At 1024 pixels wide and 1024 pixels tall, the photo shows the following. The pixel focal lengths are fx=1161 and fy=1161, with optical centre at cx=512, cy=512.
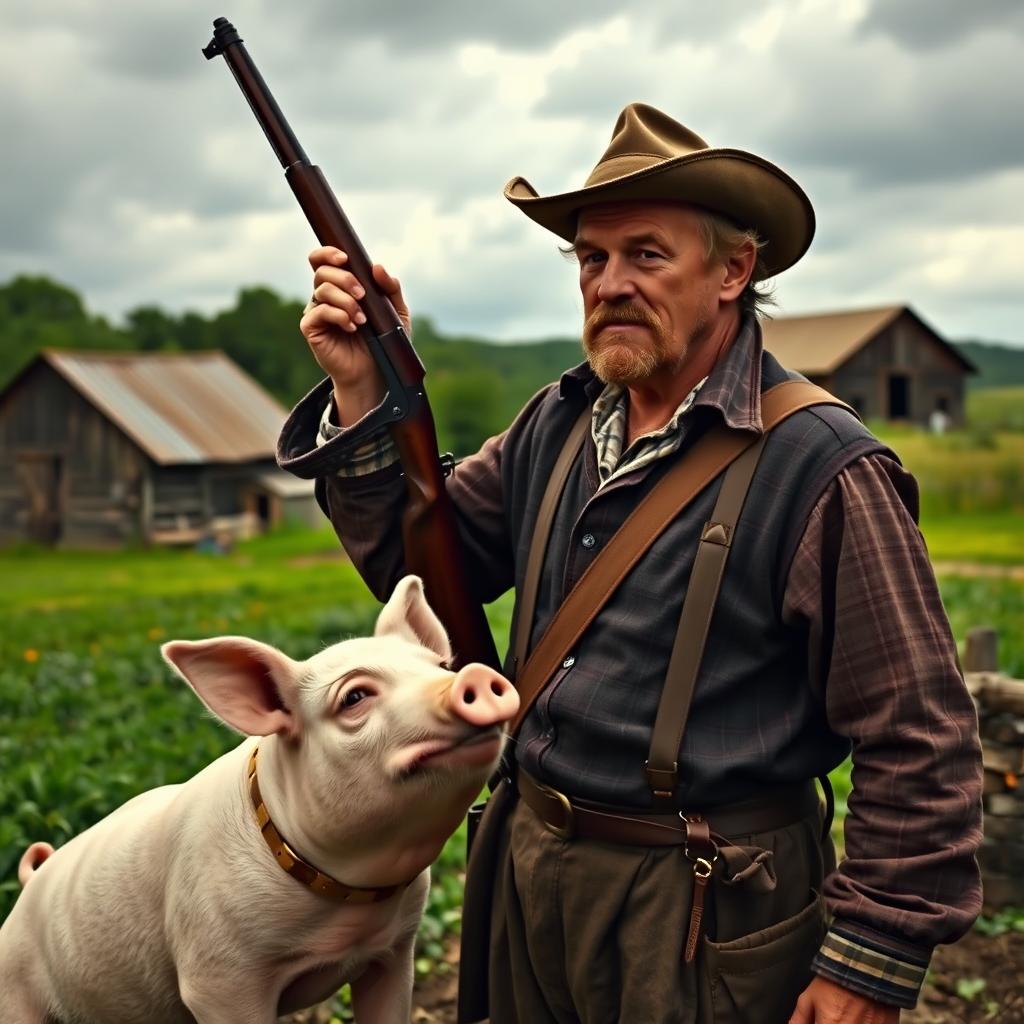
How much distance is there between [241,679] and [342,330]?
962 mm

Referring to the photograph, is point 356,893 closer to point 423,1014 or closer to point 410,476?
point 410,476

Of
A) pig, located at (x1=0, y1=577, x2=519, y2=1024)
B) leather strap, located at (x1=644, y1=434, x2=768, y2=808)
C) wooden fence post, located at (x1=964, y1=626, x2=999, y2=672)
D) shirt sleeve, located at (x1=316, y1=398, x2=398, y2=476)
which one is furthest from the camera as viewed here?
wooden fence post, located at (x1=964, y1=626, x2=999, y2=672)

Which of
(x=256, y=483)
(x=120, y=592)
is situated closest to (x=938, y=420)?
(x=256, y=483)

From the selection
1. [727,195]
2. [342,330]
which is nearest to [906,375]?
[727,195]

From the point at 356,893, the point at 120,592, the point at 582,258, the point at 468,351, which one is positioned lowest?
the point at 120,592

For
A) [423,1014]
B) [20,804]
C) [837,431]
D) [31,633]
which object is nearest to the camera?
[837,431]

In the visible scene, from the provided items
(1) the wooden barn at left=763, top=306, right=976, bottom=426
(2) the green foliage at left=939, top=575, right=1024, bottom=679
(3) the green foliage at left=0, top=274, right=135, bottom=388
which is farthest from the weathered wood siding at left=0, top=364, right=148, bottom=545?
(2) the green foliage at left=939, top=575, right=1024, bottom=679

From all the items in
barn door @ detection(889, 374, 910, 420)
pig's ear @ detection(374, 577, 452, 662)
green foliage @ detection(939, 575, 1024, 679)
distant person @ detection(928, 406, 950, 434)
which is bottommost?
green foliage @ detection(939, 575, 1024, 679)

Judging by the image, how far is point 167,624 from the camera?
12062 mm

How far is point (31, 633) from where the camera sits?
1171 centimetres

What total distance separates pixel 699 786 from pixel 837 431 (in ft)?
2.61

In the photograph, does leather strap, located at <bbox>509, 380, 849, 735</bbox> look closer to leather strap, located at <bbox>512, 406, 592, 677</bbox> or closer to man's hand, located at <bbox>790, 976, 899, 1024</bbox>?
leather strap, located at <bbox>512, 406, 592, 677</bbox>

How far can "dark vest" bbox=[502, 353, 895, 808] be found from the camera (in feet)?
7.90

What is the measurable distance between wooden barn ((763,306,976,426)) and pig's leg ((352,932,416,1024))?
2548cm
